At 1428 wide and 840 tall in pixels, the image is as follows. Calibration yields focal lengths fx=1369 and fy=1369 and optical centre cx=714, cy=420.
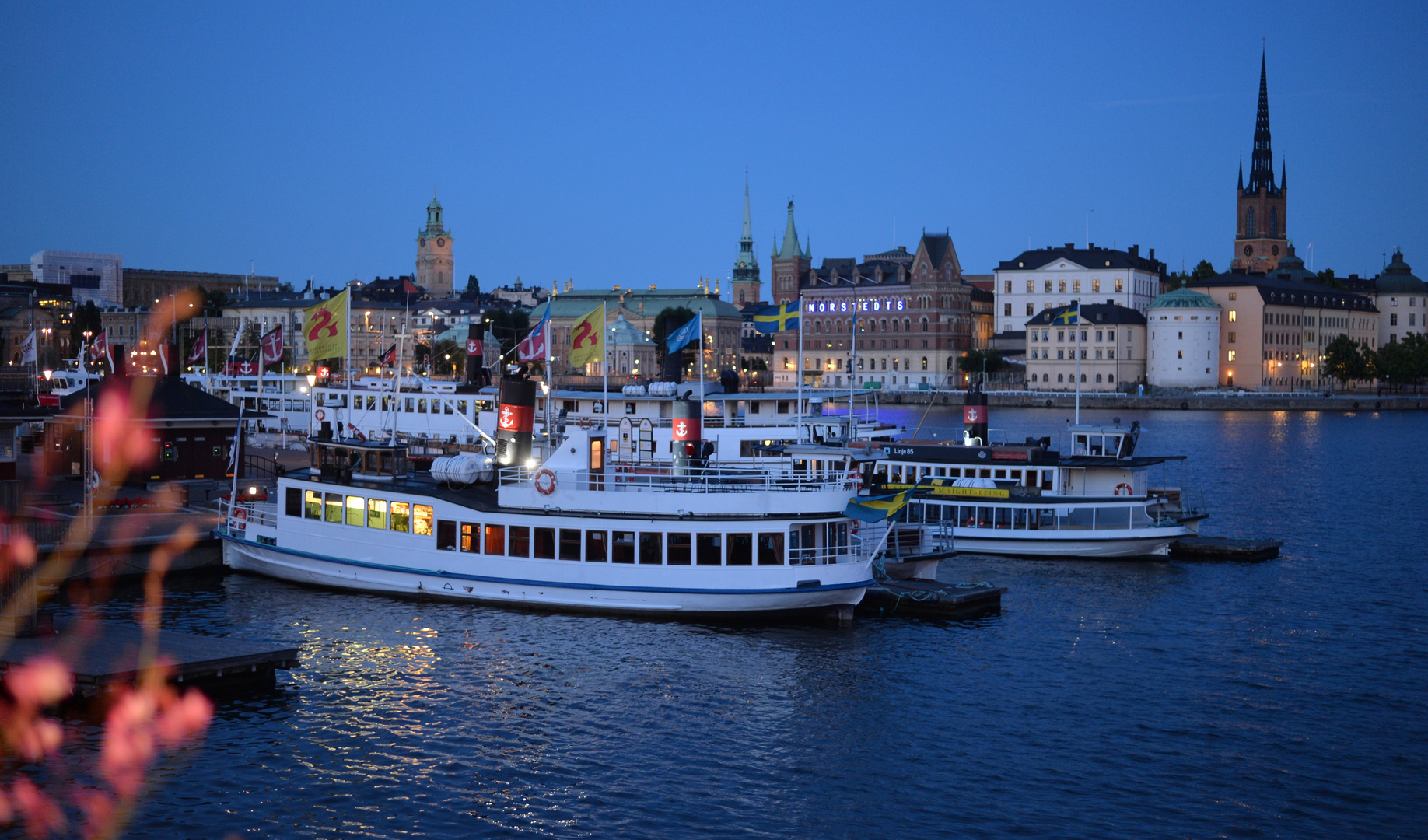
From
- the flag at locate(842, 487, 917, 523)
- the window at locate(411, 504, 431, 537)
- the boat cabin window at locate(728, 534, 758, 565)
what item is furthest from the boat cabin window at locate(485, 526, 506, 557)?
the flag at locate(842, 487, 917, 523)

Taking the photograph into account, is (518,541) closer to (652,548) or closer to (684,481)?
(652,548)

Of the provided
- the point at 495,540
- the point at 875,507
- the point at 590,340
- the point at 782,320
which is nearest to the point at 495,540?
the point at 495,540

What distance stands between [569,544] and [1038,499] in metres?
19.6

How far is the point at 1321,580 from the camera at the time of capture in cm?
4478

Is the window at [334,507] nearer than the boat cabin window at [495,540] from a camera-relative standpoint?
No

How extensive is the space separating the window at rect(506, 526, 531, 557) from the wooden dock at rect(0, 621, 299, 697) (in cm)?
708

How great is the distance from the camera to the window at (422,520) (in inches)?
1405

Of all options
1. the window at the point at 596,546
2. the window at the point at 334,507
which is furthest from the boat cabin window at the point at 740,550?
the window at the point at 334,507

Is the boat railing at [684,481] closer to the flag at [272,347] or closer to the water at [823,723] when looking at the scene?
the water at [823,723]

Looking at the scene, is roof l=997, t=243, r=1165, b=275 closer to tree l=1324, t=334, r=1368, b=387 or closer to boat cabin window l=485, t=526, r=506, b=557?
tree l=1324, t=334, r=1368, b=387

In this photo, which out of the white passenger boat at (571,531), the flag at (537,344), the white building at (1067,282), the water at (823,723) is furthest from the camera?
the white building at (1067,282)

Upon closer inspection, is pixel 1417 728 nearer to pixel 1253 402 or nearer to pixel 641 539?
pixel 641 539

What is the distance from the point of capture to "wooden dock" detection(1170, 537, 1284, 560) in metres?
48.2

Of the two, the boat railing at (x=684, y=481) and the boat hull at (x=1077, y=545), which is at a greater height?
the boat railing at (x=684, y=481)
